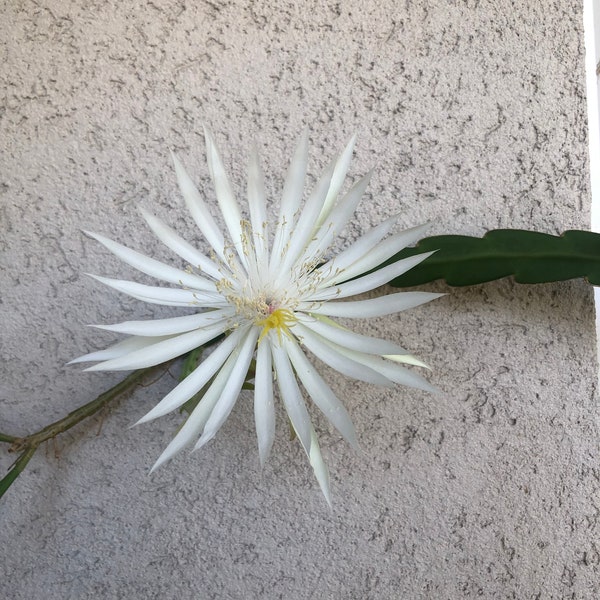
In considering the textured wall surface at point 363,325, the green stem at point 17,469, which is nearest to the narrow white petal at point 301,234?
the textured wall surface at point 363,325

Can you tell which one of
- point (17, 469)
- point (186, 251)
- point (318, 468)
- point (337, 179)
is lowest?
point (17, 469)

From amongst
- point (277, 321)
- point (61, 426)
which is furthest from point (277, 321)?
point (61, 426)

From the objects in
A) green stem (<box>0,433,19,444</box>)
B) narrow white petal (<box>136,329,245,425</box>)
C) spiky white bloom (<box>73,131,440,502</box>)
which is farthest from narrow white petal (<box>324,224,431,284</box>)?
green stem (<box>0,433,19,444</box>)

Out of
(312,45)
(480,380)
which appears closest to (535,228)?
(480,380)

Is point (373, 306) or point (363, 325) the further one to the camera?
point (363, 325)

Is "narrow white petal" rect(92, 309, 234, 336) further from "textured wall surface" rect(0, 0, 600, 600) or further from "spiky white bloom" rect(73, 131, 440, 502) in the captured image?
"textured wall surface" rect(0, 0, 600, 600)

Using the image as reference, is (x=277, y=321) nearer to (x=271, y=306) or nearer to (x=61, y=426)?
(x=271, y=306)
